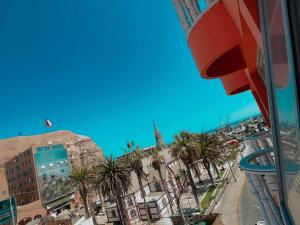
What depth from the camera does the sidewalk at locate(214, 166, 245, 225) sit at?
96.9 feet

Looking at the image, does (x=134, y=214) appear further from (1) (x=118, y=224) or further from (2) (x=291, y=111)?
(2) (x=291, y=111)

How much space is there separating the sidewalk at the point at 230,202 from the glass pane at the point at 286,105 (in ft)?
97.3

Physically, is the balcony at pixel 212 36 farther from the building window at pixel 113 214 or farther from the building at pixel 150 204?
the building window at pixel 113 214

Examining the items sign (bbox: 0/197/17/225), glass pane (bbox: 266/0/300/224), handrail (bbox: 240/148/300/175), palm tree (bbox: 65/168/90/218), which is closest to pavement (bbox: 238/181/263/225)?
palm tree (bbox: 65/168/90/218)

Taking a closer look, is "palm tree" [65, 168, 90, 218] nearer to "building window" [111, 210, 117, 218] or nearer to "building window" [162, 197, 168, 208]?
"building window" [111, 210, 117, 218]

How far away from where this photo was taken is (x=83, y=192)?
41.5 metres

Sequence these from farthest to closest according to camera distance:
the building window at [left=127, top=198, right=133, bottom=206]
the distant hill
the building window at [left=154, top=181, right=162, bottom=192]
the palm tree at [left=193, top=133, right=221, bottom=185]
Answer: the distant hill < the building window at [left=154, top=181, right=162, bottom=192] < the palm tree at [left=193, top=133, right=221, bottom=185] < the building window at [left=127, top=198, right=133, bottom=206]

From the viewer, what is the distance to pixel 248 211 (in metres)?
30.6

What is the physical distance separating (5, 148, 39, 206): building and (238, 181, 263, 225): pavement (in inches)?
2570

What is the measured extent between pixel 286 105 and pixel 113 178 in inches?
1251

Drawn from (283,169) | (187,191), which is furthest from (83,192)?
(283,169)

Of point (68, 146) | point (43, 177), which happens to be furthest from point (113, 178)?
point (68, 146)

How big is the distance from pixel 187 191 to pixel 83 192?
2090cm

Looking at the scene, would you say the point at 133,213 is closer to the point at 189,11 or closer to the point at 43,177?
the point at 189,11
